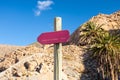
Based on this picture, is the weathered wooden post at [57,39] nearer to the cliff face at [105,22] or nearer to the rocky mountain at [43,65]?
the rocky mountain at [43,65]

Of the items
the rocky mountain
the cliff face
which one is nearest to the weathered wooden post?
the rocky mountain

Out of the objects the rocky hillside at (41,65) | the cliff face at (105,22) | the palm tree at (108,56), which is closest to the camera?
the palm tree at (108,56)

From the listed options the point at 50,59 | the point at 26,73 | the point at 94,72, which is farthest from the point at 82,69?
the point at 26,73

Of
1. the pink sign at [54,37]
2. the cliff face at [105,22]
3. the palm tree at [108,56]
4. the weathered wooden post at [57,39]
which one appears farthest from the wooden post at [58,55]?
the cliff face at [105,22]

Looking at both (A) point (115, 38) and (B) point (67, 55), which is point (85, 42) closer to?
(B) point (67, 55)

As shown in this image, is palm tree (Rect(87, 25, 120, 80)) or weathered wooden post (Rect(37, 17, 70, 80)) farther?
palm tree (Rect(87, 25, 120, 80))

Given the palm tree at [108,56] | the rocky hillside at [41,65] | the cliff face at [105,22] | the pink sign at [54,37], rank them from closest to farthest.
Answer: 1. the pink sign at [54,37]
2. the palm tree at [108,56]
3. the rocky hillside at [41,65]
4. the cliff face at [105,22]

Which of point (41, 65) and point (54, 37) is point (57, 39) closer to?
point (54, 37)

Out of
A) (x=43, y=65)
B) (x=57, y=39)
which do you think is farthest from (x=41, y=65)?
(x=57, y=39)

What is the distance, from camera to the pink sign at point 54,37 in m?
10.6

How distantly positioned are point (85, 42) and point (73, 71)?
1932cm

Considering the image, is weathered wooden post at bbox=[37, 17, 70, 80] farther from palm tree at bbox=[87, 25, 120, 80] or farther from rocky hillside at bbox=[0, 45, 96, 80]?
palm tree at bbox=[87, 25, 120, 80]

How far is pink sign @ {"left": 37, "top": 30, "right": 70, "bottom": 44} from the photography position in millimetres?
10633

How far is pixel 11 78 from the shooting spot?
55.2 meters
